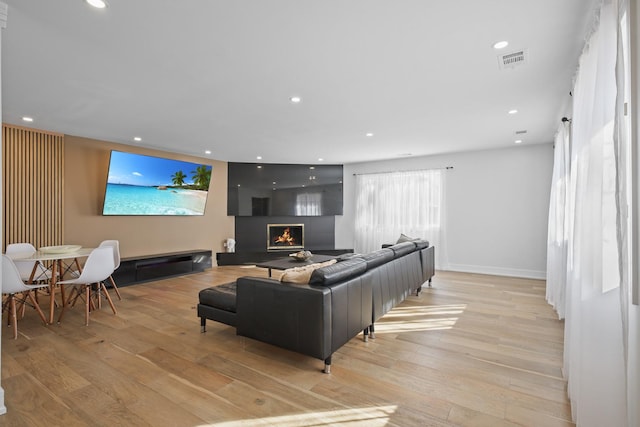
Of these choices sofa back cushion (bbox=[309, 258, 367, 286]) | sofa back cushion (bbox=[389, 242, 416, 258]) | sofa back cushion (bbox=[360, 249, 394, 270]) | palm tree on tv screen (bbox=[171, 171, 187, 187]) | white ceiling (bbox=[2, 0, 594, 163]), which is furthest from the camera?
palm tree on tv screen (bbox=[171, 171, 187, 187])

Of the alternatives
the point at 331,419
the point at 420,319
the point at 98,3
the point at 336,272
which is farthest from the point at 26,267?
the point at 420,319

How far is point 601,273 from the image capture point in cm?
155

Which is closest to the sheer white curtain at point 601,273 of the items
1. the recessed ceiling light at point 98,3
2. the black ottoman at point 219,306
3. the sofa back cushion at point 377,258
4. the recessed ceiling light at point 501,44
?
the recessed ceiling light at point 501,44

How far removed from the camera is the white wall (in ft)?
18.8

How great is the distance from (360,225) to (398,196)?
124 cm

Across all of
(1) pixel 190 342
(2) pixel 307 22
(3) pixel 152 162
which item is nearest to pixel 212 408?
(1) pixel 190 342

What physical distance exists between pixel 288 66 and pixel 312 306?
6.78ft

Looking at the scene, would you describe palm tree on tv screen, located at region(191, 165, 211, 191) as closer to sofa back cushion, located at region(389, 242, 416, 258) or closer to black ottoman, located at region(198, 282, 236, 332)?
black ottoman, located at region(198, 282, 236, 332)

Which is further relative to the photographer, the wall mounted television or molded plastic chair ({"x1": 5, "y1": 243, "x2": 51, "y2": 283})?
the wall mounted television

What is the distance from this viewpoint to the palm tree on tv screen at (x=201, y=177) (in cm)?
643

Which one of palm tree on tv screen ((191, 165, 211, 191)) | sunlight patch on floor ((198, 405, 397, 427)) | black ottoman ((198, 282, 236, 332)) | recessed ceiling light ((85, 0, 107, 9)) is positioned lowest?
sunlight patch on floor ((198, 405, 397, 427))

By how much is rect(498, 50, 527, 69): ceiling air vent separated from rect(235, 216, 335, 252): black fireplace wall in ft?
18.9

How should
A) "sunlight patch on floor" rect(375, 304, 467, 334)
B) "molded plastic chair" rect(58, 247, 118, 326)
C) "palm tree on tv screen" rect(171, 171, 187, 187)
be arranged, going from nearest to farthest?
"sunlight patch on floor" rect(375, 304, 467, 334) → "molded plastic chair" rect(58, 247, 118, 326) → "palm tree on tv screen" rect(171, 171, 187, 187)

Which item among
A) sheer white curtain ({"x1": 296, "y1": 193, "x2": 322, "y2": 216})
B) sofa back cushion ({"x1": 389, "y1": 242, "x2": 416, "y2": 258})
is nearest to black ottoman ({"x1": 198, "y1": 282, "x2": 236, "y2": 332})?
sofa back cushion ({"x1": 389, "y1": 242, "x2": 416, "y2": 258})
